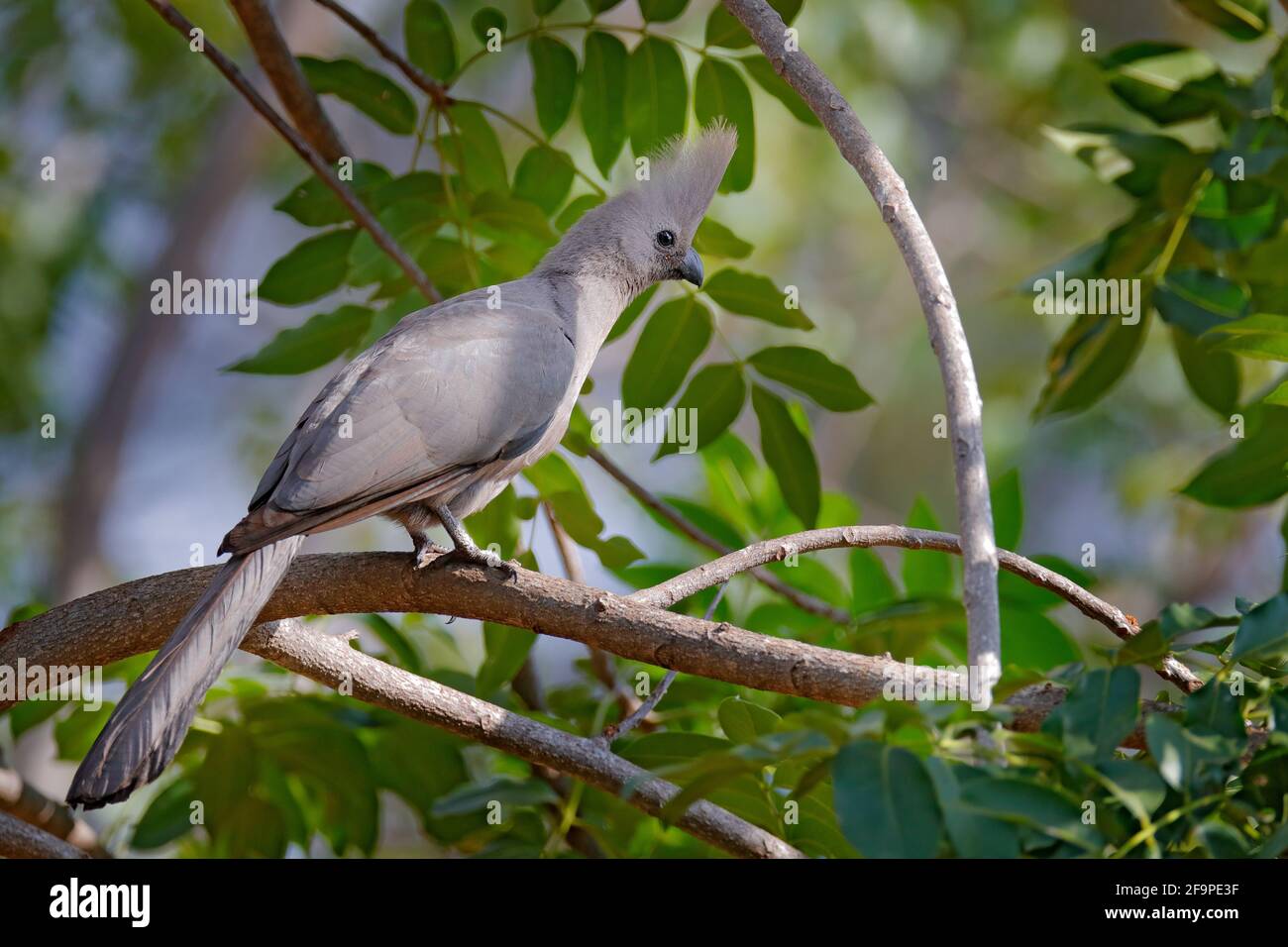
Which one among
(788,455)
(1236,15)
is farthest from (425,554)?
(1236,15)

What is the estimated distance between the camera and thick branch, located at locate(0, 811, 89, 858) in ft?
8.52

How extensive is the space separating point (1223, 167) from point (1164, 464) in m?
3.90

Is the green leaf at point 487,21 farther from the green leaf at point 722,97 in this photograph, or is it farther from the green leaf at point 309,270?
the green leaf at point 309,270

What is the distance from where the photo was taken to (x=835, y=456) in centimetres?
961

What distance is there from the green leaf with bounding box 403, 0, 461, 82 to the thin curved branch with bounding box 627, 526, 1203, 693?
1845mm

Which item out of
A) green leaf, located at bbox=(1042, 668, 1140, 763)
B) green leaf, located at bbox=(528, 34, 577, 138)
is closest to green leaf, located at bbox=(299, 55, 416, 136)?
green leaf, located at bbox=(528, 34, 577, 138)

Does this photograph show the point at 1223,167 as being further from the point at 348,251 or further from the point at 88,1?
the point at 88,1

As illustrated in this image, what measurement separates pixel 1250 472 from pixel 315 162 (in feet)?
8.50

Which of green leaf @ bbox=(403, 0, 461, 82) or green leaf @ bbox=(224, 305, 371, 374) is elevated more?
green leaf @ bbox=(403, 0, 461, 82)

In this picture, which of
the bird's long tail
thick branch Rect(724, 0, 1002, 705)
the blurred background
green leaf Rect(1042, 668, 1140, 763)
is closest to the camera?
green leaf Rect(1042, 668, 1140, 763)

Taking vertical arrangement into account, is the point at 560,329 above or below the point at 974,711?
above

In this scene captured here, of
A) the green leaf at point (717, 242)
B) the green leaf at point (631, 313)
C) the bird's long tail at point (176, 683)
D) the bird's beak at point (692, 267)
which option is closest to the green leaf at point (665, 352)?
the bird's beak at point (692, 267)

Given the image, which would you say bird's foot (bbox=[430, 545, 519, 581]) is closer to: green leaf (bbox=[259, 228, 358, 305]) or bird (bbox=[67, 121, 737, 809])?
bird (bbox=[67, 121, 737, 809])
